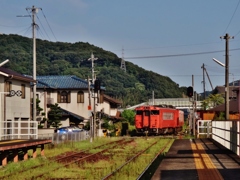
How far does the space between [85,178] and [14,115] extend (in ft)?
79.7

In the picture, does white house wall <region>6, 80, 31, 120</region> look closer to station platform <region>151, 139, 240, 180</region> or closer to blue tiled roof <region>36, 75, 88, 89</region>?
station platform <region>151, 139, 240, 180</region>

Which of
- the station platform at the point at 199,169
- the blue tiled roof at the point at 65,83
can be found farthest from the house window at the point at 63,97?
the station platform at the point at 199,169

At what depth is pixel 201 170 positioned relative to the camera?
1622cm

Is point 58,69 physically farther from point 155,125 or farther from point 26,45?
point 155,125

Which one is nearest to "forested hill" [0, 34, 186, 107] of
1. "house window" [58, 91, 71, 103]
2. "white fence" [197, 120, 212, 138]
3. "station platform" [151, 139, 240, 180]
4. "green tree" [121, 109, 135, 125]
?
"green tree" [121, 109, 135, 125]

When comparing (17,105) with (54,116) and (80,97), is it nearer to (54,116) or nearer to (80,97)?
(54,116)

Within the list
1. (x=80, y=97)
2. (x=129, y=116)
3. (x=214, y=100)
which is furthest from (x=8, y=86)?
(x=214, y=100)

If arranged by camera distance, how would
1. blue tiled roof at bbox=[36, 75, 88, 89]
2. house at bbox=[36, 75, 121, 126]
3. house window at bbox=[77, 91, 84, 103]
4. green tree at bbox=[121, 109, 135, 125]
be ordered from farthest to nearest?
1. green tree at bbox=[121, 109, 135, 125]
2. house window at bbox=[77, 91, 84, 103]
3. blue tiled roof at bbox=[36, 75, 88, 89]
4. house at bbox=[36, 75, 121, 126]

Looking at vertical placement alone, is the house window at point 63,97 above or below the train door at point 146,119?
above

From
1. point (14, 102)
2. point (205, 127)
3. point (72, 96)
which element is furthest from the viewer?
point (72, 96)

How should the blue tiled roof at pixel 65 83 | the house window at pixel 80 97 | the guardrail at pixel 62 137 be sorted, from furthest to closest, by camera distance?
the house window at pixel 80 97, the blue tiled roof at pixel 65 83, the guardrail at pixel 62 137

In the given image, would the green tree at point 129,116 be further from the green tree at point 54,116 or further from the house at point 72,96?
the green tree at point 54,116

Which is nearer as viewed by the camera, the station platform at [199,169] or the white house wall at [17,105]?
the station platform at [199,169]

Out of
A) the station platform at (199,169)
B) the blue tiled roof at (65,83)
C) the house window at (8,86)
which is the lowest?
the station platform at (199,169)
